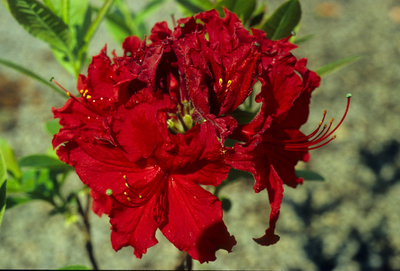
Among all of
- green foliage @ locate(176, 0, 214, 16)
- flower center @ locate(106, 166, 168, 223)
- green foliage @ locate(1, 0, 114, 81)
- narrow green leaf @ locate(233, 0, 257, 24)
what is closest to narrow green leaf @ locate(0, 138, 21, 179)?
green foliage @ locate(1, 0, 114, 81)

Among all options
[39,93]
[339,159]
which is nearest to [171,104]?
[339,159]

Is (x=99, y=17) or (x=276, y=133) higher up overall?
(x=99, y=17)

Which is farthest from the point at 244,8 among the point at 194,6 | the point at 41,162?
the point at 41,162

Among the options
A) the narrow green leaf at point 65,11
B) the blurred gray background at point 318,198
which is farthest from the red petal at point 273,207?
the blurred gray background at point 318,198

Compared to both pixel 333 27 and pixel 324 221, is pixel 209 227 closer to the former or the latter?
pixel 324 221

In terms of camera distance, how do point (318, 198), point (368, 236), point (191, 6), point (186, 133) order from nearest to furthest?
point (186, 133) < point (191, 6) < point (368, 236) < point (318, 198)

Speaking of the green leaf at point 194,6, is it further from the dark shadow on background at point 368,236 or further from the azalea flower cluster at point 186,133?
the dark shadow on background at point 368,236

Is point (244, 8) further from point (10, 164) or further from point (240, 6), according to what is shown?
point (10, 164)

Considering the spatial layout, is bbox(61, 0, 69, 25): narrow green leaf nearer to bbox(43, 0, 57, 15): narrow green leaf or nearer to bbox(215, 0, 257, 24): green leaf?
bbox(43, 0, 57, 15): narrow green leaf
